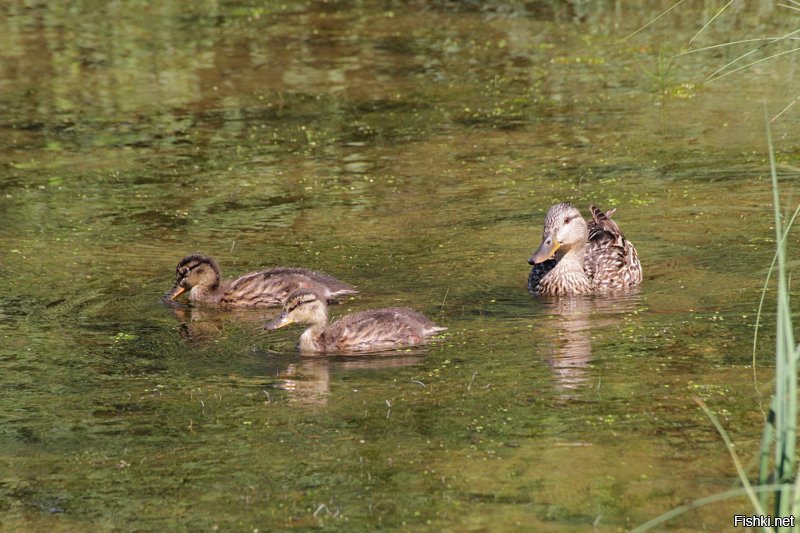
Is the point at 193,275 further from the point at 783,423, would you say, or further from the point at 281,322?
the point at 783,423

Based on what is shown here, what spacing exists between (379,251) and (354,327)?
183 cm

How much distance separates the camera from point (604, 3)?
16531 mm

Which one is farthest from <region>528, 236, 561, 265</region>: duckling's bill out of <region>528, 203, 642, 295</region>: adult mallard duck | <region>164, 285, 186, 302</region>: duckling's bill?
<region>164, 285, 186, 302</region>: duckling's bill

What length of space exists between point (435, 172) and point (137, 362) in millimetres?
4509

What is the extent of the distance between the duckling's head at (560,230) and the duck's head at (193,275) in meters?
1.96

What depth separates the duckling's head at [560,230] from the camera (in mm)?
8453

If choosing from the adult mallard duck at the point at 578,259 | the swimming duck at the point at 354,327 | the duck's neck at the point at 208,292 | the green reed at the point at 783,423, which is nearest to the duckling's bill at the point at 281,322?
the swimming duck at the point at 354,327

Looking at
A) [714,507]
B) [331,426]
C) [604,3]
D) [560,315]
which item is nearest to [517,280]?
[560,315]

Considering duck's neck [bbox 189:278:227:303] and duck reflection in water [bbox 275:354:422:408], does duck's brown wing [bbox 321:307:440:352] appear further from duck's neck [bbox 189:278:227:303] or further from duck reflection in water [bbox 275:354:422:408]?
duck's neck [bbox 189:278:227:303]

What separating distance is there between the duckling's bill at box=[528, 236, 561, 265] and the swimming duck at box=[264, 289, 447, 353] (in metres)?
1.22

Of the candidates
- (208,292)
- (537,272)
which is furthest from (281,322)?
(537,272)

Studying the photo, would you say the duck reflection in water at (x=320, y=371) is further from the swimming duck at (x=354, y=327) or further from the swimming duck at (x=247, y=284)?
the swimming duck at (x=247, y=284)

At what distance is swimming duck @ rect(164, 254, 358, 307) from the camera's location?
322 inches

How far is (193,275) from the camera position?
27.5 feet
